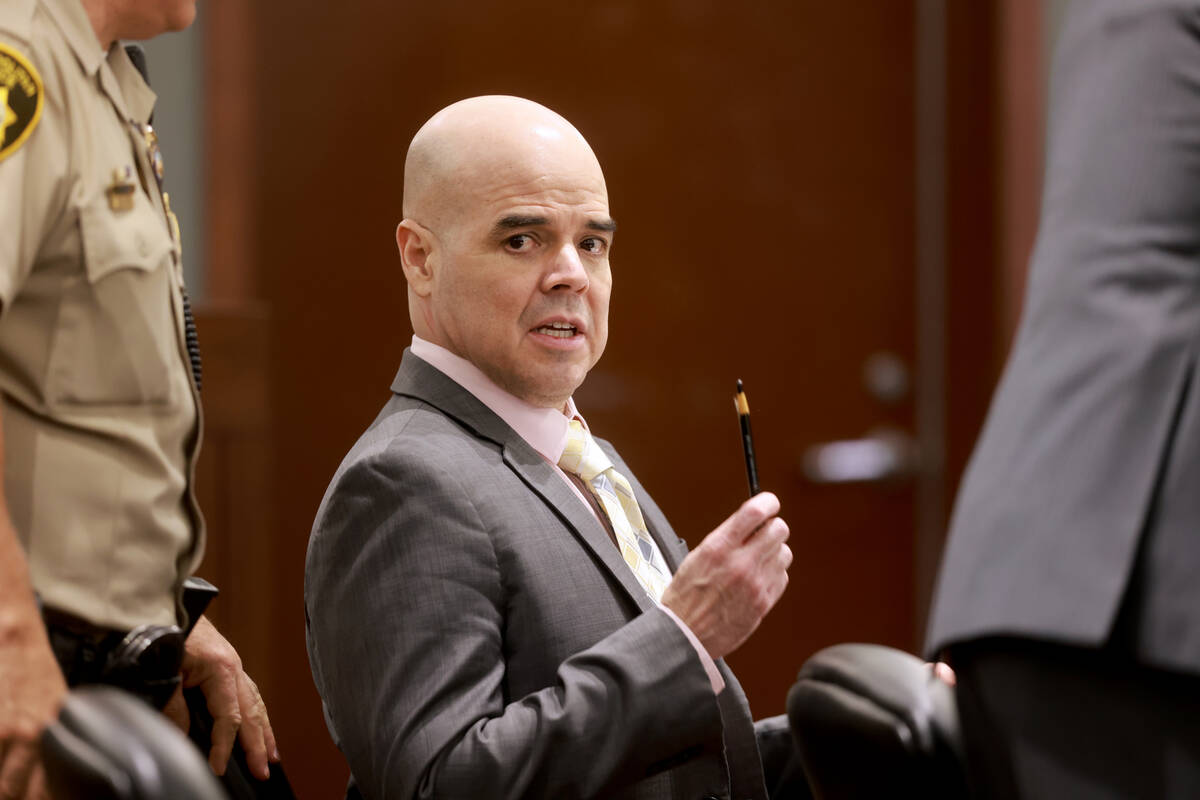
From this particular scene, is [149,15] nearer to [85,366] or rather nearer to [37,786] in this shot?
[85,366]

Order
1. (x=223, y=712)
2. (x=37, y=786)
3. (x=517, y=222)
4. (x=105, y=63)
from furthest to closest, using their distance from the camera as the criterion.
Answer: (x=517, y=222), (x=223, y=712), (x=105, y=63), (x=37, y=786)

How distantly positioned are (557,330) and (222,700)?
0.46 metres

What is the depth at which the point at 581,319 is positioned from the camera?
142 centimetres

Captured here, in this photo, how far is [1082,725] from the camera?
719 millimetres

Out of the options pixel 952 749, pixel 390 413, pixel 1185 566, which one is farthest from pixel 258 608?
pixel 1185 566

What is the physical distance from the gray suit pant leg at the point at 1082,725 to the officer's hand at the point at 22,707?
0.59 m

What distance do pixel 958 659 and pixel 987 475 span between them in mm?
101

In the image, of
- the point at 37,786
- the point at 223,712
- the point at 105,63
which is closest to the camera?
the point at 37,786

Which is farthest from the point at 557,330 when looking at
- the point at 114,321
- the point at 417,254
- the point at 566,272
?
the point at 114,321

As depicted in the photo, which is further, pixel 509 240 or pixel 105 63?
pixel 509 240

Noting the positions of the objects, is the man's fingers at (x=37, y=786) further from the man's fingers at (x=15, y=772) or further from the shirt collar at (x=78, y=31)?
the shirt collar at (x=78, y=31)

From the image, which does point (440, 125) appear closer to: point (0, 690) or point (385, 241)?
point (0, 690)

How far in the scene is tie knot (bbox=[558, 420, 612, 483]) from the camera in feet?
4.67

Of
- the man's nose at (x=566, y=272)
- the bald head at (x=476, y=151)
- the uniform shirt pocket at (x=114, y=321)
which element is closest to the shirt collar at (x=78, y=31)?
the uniform shirt pocket at (x=114, y=321)
